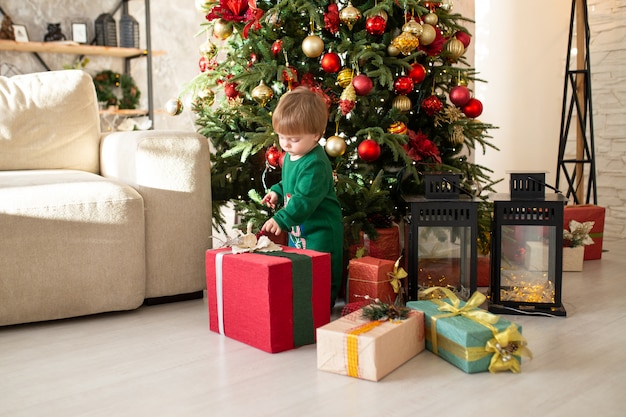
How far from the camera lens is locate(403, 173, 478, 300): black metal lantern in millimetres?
2113

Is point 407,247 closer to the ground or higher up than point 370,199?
closer to the ground

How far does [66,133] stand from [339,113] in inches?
45.4

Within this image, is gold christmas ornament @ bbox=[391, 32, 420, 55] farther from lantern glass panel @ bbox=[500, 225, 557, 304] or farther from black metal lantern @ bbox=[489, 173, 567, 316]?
lantern glass panel @ bbox=[500, 225, 557, 304]

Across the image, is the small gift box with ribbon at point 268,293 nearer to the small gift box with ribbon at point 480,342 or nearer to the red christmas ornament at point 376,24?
the small gift box with ribbon at point 480,342

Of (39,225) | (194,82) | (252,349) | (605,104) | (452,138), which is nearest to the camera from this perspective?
(252,349)

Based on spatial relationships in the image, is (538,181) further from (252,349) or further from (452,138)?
(252,349)

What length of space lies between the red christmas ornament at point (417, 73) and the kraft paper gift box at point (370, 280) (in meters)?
0.77

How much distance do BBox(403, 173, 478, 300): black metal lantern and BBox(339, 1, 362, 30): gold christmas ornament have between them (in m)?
0.67

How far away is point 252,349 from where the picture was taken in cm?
186

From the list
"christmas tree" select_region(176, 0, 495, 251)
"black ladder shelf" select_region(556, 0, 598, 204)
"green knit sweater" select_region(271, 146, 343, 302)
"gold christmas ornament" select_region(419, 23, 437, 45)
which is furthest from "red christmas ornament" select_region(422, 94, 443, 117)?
"black ladder shelf" select_region(556, 0, 598, 204)

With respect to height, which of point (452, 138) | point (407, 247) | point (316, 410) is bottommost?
point (316, 410)

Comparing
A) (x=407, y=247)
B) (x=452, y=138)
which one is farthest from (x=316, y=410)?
(x=452, y=138)

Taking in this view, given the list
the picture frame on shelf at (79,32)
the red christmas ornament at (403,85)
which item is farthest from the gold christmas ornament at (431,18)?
the picture frame on shelf at (79,32)

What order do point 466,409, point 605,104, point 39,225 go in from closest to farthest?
point 466,409
point 39,225
point 605,104
